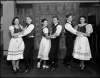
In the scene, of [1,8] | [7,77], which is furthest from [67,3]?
[7,77]

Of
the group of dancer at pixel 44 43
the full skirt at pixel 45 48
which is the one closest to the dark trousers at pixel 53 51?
the group of dancer at pixel 44 43

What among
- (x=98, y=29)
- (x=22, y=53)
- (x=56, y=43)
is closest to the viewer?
(x=22, y=53)

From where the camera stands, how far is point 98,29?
489cm

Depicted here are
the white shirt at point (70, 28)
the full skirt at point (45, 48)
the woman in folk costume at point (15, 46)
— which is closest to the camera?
the woman in folk costume at point (15, 46)

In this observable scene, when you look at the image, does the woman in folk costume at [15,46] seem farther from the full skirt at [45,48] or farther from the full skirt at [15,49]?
the full skirt at [45,48]

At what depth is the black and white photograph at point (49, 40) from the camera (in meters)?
3.73

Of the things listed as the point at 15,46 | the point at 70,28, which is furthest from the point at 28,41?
the point at 70,28

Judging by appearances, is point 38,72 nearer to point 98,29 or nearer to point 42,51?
point 42,51

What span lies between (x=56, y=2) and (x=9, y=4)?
176 cm

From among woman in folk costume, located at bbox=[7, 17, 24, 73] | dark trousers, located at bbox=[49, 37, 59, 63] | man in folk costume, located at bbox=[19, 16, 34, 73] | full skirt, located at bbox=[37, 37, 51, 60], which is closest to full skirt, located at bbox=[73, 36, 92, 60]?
dark trousers, located at bbox=[49, 37, 59, 63]

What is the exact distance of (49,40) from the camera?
13.6 ft

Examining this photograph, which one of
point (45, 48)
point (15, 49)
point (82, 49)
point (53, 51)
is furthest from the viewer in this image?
point (45, 48)

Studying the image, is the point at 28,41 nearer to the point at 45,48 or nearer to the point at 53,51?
the point at 45,48

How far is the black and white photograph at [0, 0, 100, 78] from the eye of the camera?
12.2 feet
